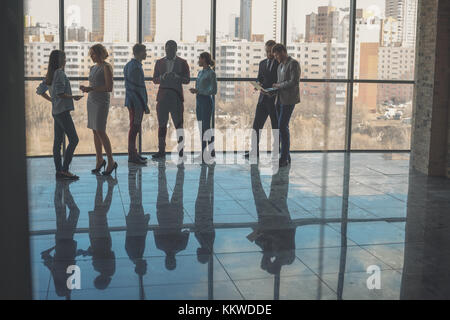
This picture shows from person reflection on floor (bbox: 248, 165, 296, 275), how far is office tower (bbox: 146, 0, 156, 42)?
3538mm

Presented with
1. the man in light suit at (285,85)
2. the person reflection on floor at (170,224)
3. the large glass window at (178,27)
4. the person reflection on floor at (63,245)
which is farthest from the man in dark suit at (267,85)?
the person reflection on floor at (63,245)

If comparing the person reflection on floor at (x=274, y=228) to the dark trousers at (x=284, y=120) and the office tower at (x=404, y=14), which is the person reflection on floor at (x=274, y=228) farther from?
the office tower at (x=404, y=14)

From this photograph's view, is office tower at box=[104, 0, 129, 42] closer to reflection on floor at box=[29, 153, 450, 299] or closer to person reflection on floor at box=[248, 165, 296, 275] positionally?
reflection on floor at box=[29, 153, 450, 299]

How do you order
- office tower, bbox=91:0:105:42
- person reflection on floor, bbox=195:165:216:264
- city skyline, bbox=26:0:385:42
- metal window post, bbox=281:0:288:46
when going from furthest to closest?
metal window post, bbox=281:0:288:46 < office tower, bbox=91:0:105:42 < city skyline, bbox=26:0:385:42 < person reflection on floor, bbox=195:165:216:264

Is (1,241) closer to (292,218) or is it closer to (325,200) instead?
(292,218)

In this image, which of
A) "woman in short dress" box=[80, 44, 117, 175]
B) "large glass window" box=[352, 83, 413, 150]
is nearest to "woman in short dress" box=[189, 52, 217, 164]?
"woman in short dress" box=[80, 44, 117, 175]

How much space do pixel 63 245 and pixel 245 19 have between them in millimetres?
6558

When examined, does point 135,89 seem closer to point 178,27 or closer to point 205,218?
point 178,27

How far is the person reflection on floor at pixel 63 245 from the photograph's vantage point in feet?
12.9

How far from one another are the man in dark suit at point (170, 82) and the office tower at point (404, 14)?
403cm

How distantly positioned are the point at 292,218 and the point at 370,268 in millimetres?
1534

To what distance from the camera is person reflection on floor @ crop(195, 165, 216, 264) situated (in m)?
4.62

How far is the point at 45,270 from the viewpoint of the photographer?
4109 millimetres
